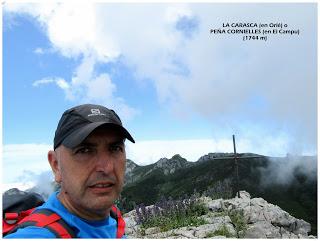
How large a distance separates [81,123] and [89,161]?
0.81ft

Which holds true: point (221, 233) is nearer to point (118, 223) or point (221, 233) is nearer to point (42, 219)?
point (118, 223)

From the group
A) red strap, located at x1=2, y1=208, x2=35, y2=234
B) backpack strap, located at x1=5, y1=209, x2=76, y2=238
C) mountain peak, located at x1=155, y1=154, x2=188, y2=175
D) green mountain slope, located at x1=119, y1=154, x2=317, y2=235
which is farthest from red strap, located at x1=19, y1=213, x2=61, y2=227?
mountain peak, located at x1=155, y1=154, x2=188, y2=175

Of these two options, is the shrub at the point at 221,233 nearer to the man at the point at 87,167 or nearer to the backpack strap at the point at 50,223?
the man at the point at 87,167

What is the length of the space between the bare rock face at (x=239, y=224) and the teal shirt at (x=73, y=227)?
541 centimetres

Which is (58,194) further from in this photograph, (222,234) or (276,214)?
(276,214)

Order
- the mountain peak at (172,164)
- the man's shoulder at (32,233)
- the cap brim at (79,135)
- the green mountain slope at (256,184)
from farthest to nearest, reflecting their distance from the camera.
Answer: the mountain peak at (172,164) → the green mountain slope at (256,184) → the cap brim at (79,135) → the man's shoulder at (32,233)

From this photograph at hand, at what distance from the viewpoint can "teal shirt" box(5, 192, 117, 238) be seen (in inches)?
81.0

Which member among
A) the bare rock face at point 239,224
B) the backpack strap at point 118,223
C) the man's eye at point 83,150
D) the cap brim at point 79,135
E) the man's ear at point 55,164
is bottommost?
the bare rock face at point 239,224

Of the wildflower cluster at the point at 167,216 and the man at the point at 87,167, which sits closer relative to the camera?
the man at the point at 87,167

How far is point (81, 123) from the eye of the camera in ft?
7.88

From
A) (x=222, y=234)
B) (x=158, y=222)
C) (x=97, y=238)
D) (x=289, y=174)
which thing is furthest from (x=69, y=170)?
(x=289, y=174)

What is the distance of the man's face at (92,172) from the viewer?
2.33 m

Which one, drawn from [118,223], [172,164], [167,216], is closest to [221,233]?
[167,216]

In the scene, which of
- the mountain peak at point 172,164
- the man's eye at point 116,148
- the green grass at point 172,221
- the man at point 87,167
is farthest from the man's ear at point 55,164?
the mountain peak at point 172,164
